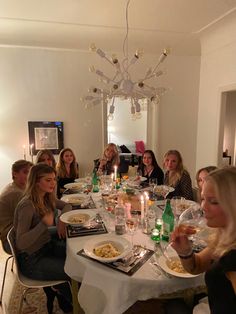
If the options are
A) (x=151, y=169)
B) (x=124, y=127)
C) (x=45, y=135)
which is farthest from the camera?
(x=124, y=127)

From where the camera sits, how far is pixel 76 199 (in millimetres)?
2496

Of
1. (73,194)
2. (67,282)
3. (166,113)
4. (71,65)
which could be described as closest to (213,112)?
(166,113)

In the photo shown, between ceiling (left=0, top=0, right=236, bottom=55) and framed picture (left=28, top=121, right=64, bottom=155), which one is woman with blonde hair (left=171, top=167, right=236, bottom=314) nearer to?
ceiling (left=0, top=0, right=236, bottom=55)

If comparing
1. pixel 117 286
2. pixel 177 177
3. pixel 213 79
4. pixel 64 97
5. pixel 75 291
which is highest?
pixel 213 79

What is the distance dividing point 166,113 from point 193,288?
3.65m

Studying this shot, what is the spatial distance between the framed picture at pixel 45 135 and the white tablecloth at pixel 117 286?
3033mm

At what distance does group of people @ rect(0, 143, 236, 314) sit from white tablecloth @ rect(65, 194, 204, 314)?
0.44 feet

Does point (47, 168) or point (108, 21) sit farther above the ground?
point (108, 21)

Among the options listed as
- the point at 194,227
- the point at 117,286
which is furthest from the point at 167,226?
the point at 117,286

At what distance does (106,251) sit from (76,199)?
1108mm

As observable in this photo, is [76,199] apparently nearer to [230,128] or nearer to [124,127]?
[230,128]

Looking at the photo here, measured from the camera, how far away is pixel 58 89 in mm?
4145

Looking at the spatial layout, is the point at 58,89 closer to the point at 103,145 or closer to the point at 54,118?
the point at 54,118

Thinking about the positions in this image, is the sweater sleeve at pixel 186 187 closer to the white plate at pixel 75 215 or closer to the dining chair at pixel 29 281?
the white plate at pixel 75 215
